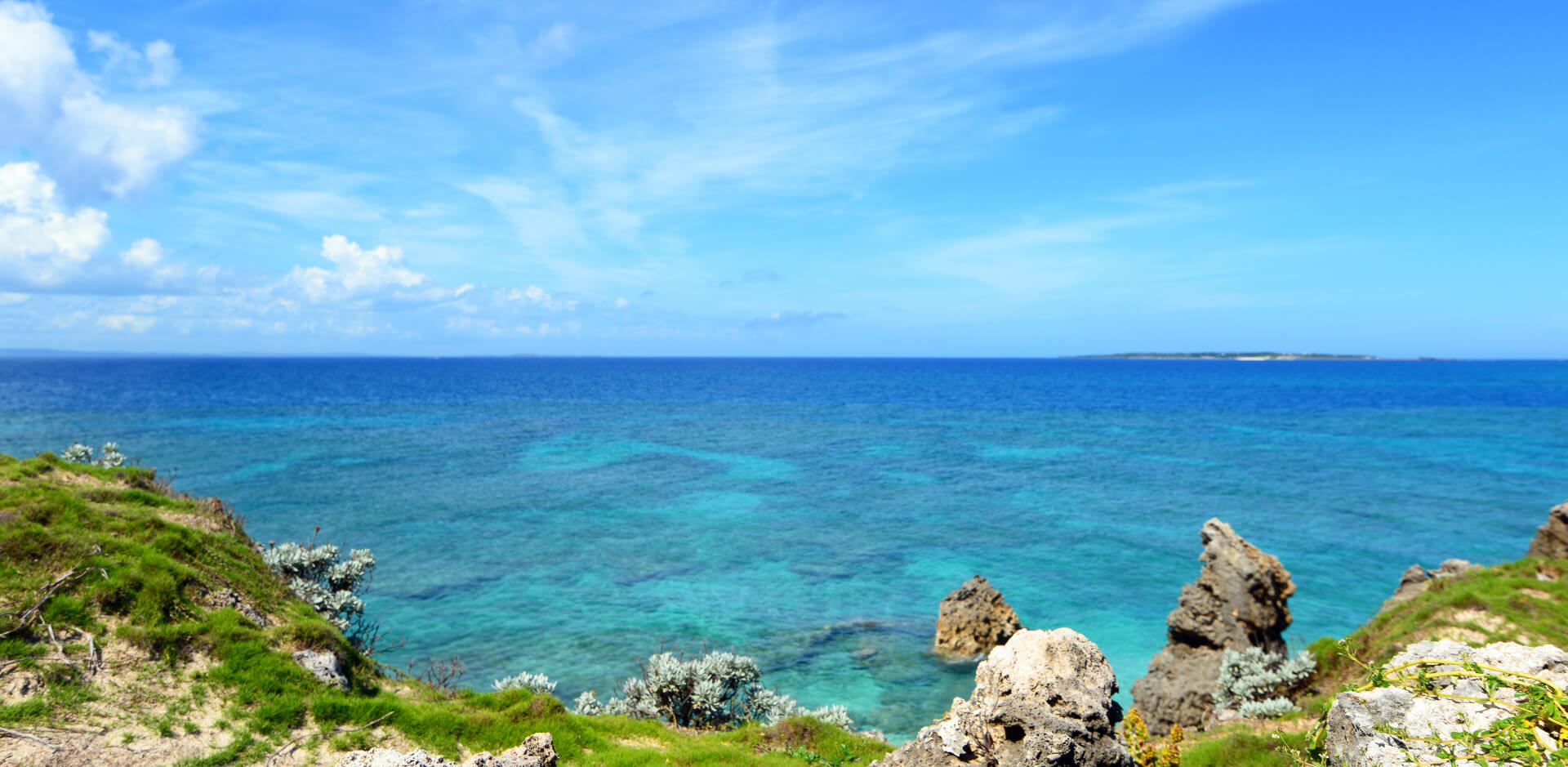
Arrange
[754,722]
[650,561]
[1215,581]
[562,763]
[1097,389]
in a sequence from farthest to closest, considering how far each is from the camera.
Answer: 1. [1097,389]
2. [650,561]
3. [1215,581]
4. [754,722]
5. [562,763]

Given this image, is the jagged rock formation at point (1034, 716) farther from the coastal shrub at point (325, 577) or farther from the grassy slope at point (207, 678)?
the coastal shrub at point (325, 577)

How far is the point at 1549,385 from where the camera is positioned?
163m

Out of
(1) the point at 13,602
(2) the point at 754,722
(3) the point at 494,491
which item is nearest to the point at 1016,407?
(3) the point at 494,491

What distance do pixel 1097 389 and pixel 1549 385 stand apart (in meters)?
111

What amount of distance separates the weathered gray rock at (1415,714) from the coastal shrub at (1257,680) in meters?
9.58

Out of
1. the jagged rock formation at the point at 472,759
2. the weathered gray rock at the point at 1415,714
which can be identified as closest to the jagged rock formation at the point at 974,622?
the jagged rock formation at the point at 472,759

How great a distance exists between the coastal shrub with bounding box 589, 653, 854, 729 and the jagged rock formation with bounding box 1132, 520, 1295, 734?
7.99 meters

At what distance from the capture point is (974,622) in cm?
2227

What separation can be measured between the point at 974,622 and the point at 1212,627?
6475 mm

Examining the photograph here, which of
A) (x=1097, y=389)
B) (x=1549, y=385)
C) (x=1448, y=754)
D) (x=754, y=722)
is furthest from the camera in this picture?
(x=1549, y=385)

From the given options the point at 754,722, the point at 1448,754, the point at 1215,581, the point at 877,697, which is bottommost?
the point at 877,697

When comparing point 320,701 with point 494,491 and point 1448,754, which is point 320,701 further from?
point 494,491

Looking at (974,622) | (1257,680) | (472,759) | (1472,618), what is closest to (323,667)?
(472,759)

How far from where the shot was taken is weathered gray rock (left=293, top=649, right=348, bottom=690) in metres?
12.4
